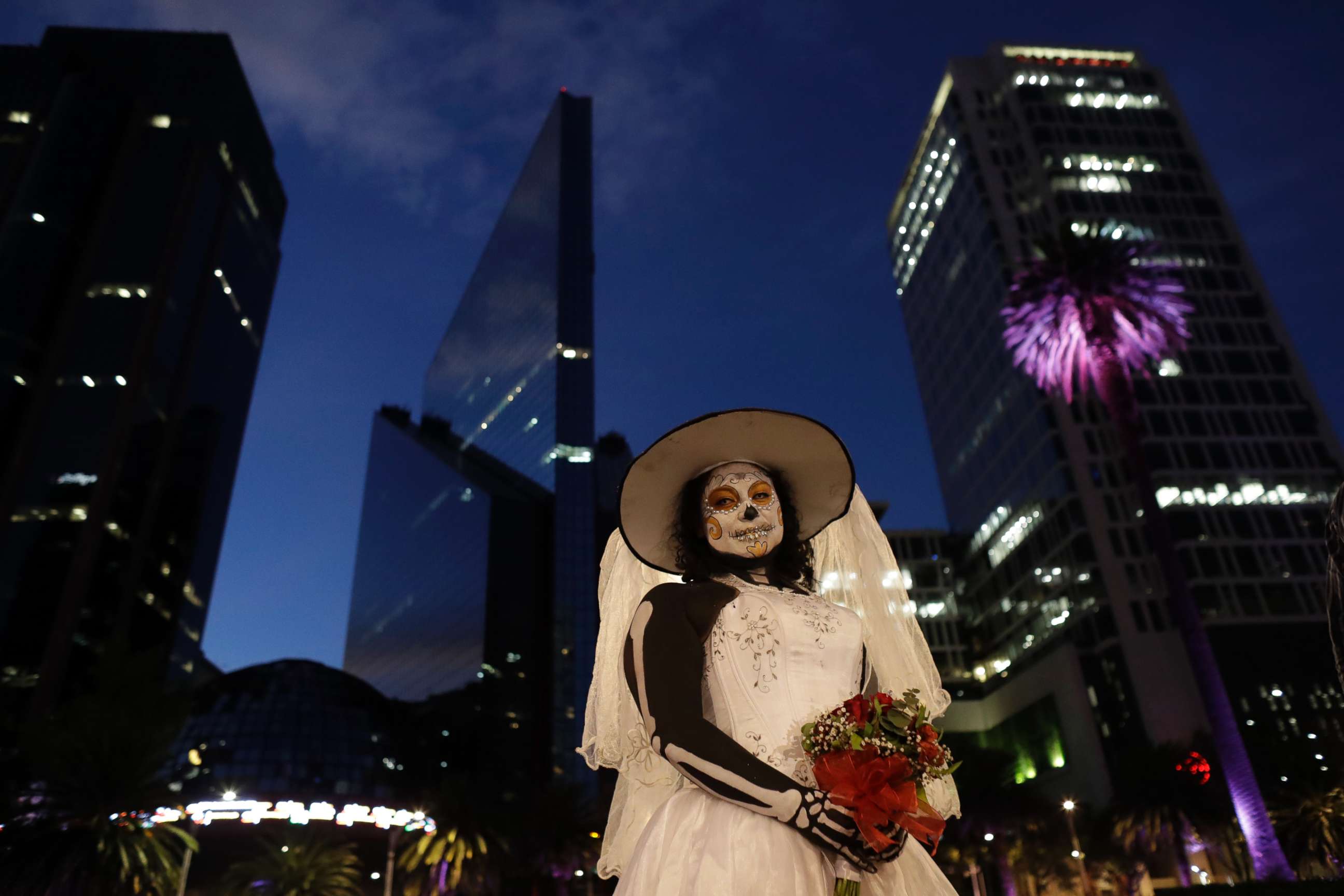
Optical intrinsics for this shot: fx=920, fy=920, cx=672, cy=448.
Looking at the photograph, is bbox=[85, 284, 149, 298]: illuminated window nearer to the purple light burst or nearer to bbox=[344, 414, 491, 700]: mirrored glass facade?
bbox=[344, 414, 491, 700]: mirrored glass facade

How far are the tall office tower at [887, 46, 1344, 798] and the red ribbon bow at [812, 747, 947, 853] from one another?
48681mm

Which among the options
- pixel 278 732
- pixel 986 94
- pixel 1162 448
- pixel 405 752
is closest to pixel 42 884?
pixel 278 732

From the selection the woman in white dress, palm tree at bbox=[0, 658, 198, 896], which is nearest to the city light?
palm tree at bbox=[0, 658, 198, 896]

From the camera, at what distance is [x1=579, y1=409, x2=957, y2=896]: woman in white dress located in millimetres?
3430

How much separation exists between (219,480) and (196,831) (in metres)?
49.8

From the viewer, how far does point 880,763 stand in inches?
128

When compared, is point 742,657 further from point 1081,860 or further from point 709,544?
point 1081,860

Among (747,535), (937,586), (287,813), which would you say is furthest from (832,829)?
(937,586)

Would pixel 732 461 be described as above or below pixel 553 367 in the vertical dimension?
below

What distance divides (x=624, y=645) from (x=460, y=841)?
42.3 meters

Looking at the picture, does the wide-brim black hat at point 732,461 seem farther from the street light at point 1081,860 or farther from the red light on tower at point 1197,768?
the street light at point 1081,860

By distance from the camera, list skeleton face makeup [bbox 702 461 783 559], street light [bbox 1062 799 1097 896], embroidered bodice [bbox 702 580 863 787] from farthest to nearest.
Result: street light [bbox 1062 799 1097 896] → skeleton face makeup [bbox 702 461 783 559] → embroidered bodice [bbox 702 580 863 787]

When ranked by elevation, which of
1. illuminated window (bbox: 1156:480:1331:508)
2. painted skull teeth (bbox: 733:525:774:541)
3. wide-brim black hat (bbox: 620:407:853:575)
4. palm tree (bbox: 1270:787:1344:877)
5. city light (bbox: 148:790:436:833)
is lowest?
painted skull teeth (bbox: 733:525:774:541)

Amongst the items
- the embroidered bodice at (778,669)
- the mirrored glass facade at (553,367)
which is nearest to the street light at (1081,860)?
Result: the embroidered bodice at (778,669)
